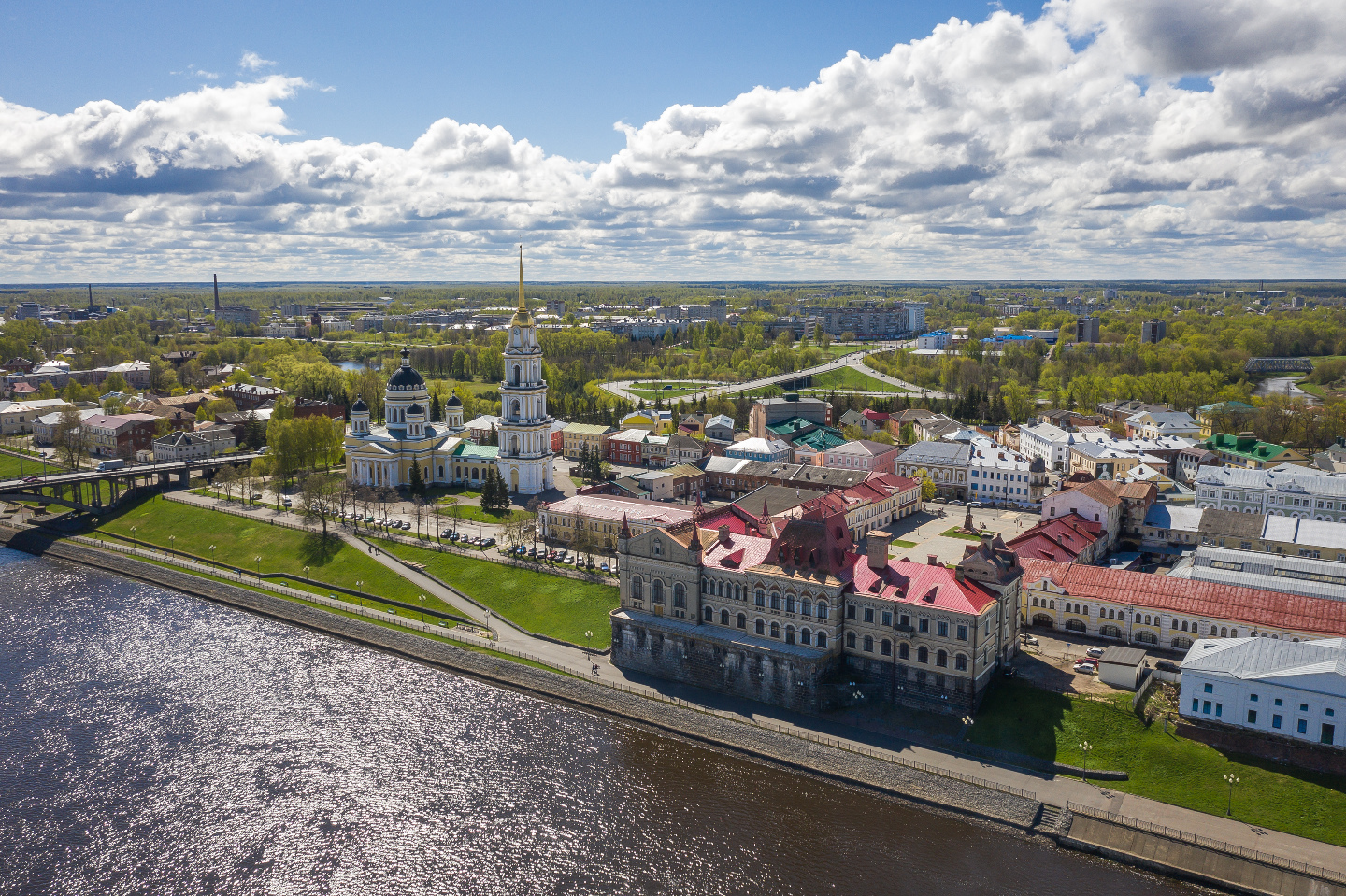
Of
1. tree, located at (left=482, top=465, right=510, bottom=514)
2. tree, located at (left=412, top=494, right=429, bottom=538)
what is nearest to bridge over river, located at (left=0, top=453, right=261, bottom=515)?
tree, located at (left=412, top=494, right=429, bottom=538)

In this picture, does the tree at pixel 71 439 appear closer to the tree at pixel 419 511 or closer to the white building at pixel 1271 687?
the tree at pixel 419 511

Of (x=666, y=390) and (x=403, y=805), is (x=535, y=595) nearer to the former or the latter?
(x=403, y=805)

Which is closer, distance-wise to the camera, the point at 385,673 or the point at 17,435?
the point at 385,673

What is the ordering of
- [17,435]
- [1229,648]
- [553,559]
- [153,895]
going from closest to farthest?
[153,895]
[1229,648]
[553,559]
[17,435]

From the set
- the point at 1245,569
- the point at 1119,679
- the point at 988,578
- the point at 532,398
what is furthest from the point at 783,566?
the point at 532,398

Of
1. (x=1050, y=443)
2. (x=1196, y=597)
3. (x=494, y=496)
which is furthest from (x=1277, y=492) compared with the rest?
(x=494, y=496)

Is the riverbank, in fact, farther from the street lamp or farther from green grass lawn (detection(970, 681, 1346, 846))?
green grass lawn (detection(970, 681, 1346, 846))

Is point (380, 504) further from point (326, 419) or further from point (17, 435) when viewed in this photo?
point (17, 435)
